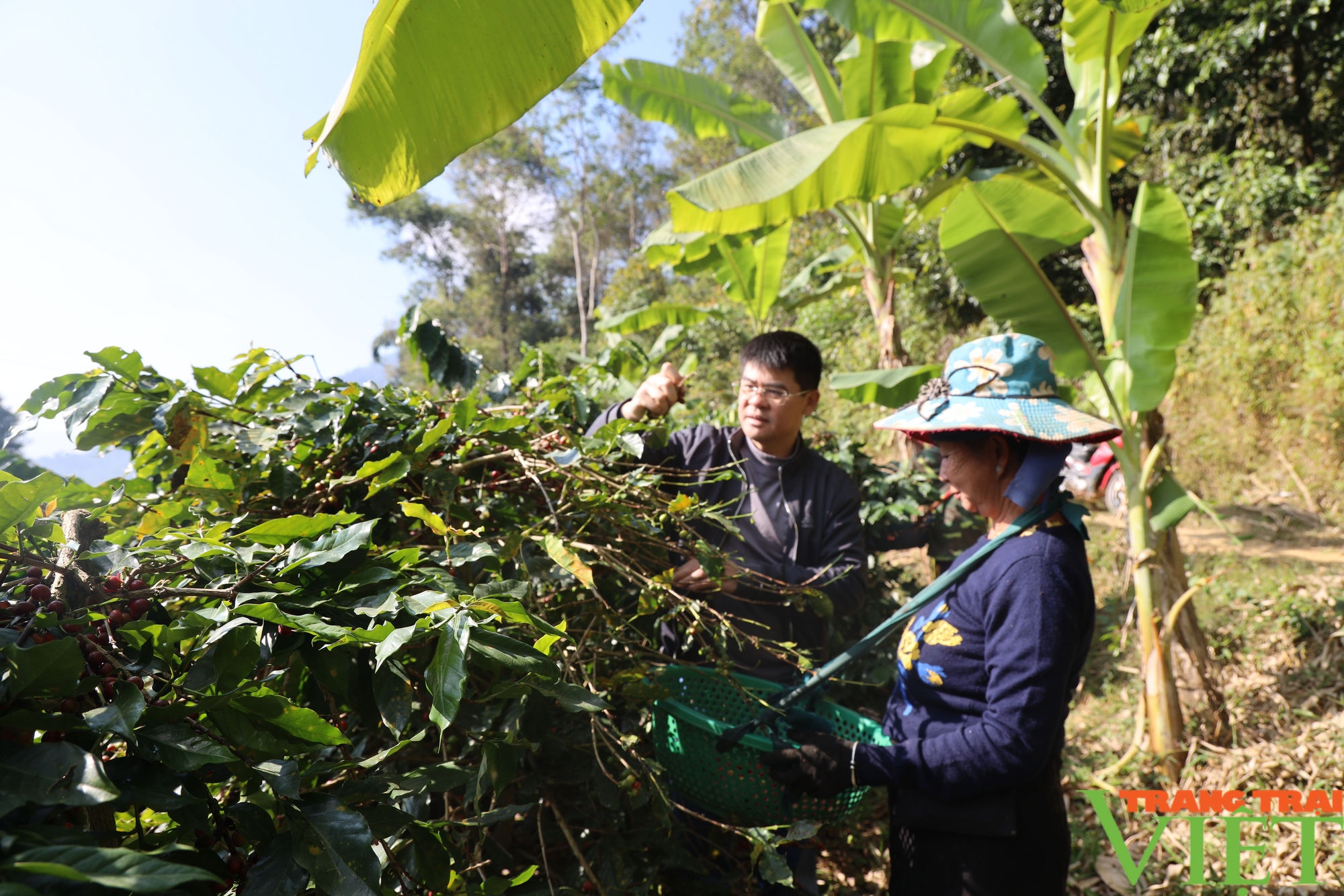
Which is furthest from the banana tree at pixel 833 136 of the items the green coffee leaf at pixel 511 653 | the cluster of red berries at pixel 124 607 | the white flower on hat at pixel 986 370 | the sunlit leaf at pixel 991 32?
the cluster of red berries at pixel 124 607

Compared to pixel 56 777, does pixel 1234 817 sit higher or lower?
lower

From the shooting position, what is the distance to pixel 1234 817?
8.48ft

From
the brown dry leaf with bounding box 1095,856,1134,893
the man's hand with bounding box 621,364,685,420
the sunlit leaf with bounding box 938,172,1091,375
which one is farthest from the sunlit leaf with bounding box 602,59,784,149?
the brown dry leaf with bounding box 1095,856,1134,893

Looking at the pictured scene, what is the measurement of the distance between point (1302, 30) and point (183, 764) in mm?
10813

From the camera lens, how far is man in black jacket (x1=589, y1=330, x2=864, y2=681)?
2105 mm

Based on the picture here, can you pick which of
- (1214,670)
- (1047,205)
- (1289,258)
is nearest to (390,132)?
(1047,205)

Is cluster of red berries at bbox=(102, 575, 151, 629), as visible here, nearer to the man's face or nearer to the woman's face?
the woman's face

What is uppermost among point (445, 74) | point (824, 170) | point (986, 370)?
point (824, 170)

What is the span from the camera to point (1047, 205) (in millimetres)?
3125

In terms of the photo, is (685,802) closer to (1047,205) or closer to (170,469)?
(170,469)

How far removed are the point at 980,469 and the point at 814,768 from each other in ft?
2.48

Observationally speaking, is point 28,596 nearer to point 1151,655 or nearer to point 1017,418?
point 1017,418

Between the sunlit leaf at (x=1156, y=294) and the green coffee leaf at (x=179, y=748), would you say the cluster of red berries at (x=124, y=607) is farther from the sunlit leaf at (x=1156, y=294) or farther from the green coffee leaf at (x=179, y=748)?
the sunlit leaf at (x=1156, y=294)

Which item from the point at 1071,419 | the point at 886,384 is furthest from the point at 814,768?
the point at 886,384
